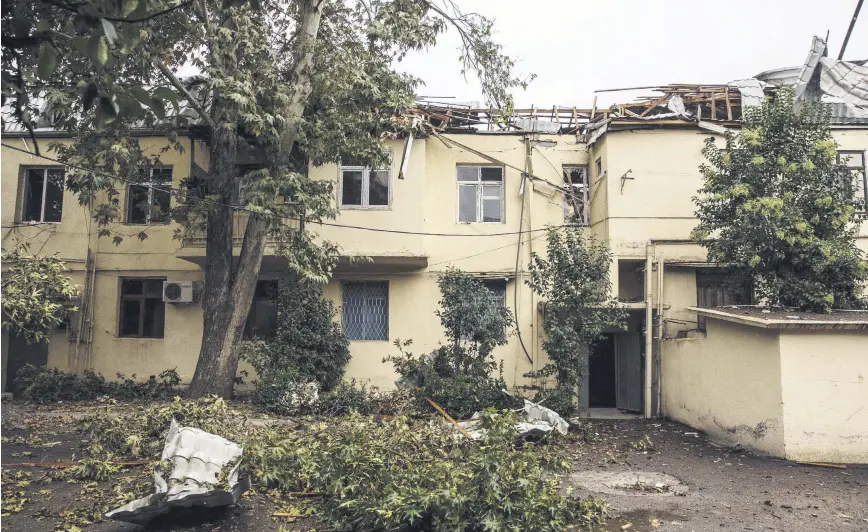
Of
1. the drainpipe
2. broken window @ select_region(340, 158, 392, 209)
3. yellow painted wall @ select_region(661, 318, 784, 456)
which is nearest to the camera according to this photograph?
yellow painted wall @ select_region(661, 318, 784, 456)

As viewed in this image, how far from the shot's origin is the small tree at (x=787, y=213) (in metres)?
11.2

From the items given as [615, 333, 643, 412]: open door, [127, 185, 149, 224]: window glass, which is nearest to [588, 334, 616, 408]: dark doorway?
[615, 333, 643, 412]: open door

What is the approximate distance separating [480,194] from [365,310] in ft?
13.1

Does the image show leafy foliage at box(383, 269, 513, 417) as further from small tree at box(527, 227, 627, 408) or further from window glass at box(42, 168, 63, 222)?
window glass at box(42, 168, 63, 222)

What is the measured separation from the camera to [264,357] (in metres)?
13.4

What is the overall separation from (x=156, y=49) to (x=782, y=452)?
12.2 m

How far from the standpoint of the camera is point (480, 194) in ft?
51.2

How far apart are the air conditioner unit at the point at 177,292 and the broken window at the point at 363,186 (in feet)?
13.7

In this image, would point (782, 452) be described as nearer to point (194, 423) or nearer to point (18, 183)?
point (194, 423)

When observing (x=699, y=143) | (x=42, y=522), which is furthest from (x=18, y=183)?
(x=699, y=143)

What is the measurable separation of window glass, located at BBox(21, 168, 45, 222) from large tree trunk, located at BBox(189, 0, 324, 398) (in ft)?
20.3

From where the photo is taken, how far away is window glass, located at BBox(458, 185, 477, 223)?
1557 centimetres

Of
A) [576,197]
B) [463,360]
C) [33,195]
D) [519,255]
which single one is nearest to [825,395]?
[463,360]

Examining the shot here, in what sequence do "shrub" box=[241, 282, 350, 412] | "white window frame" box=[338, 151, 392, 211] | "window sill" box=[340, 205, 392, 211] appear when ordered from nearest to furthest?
1. "shrub" box=[241, 282, 350, 412]
2. "window sill" box=[340, 205, 392, 211]
3. "white window frame" box=[338, 151, 392, 211]
